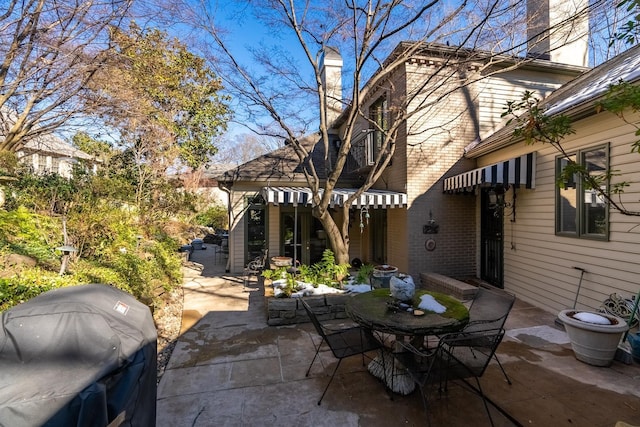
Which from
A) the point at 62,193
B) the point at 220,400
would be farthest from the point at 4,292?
the point at 62,193

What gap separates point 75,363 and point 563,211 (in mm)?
8534

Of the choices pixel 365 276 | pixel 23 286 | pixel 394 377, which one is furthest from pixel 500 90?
pixel 23 286

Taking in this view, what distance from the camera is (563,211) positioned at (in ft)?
22.7

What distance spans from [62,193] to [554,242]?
13.3 m

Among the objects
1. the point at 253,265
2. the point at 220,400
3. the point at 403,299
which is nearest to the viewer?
the point at 220,400

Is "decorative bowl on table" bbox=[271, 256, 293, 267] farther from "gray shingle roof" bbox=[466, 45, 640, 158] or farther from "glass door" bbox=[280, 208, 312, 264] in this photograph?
"gray shingle roof" bbox=[466, 45, 640, 158]

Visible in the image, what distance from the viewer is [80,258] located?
7539 millimetres

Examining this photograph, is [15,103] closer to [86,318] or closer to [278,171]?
[278,171]

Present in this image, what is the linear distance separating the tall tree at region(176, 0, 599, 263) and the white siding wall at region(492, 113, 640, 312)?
2596 mm

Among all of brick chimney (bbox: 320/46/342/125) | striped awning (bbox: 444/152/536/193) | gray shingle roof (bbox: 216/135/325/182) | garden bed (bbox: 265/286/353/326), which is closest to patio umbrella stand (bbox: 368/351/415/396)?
garden bed (bbox: 265/286/353/326)

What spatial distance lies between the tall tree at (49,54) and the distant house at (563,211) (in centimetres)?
1017

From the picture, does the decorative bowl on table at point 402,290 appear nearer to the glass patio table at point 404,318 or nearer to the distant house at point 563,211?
the glass patio table at point 404,318

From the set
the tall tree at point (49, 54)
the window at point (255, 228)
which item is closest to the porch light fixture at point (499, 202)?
the window at point (255, 228)

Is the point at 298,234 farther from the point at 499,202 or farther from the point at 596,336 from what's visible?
the point at 596,336
